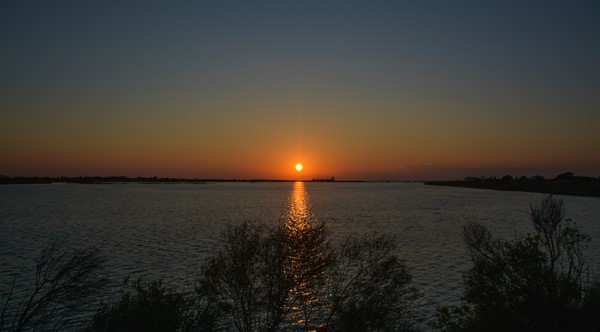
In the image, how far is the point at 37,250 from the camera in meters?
40.6

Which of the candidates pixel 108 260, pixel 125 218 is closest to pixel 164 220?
pixel 125 218

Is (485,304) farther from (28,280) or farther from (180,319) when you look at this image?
(28,280)

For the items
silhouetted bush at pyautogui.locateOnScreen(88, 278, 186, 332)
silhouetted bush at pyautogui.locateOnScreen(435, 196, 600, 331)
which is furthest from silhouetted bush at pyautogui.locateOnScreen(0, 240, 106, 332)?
silhouetted bush at pyautogui.locateOnScreen(435, 196, 600, 331)

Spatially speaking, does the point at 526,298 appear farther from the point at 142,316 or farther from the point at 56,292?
the point at 56,292

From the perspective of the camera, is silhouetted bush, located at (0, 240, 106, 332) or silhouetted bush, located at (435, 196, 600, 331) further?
silhouetted bush, located at (435, 196, 600, 331)

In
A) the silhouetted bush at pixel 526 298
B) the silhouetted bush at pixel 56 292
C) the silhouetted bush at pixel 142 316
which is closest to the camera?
the silhouetted bush at pixel 56 292

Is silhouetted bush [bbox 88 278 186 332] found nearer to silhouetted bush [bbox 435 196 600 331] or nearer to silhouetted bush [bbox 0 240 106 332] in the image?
silhouetted bush [bbox 0 240 106 332]

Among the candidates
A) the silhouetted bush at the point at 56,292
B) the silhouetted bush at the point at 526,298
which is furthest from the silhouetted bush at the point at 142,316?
the silhouetted bush at the point at 526,298

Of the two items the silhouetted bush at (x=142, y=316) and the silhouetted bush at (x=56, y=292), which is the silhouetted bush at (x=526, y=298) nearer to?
the silhouetted bush at (x=142, y=316)

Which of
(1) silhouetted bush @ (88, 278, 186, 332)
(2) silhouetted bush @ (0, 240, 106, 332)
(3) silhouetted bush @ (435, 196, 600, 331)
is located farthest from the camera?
(3) silhouetted bush @ (435, 196, 600, 331)

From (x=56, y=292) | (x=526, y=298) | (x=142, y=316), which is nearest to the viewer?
(x=56, y=292)

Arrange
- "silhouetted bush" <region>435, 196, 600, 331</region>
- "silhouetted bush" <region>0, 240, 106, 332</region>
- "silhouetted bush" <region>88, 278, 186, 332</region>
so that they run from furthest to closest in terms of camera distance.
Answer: "silhouetted bush" <region>435, 196, 600, 331</region>
"silhouetted bush" <region>88, 278, 186, 332</region>
"silhouetted bush" <region>0, 240, 106, 332</region>

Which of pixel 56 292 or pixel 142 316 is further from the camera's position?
pixel 142 316

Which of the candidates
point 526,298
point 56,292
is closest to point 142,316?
point 56,292
